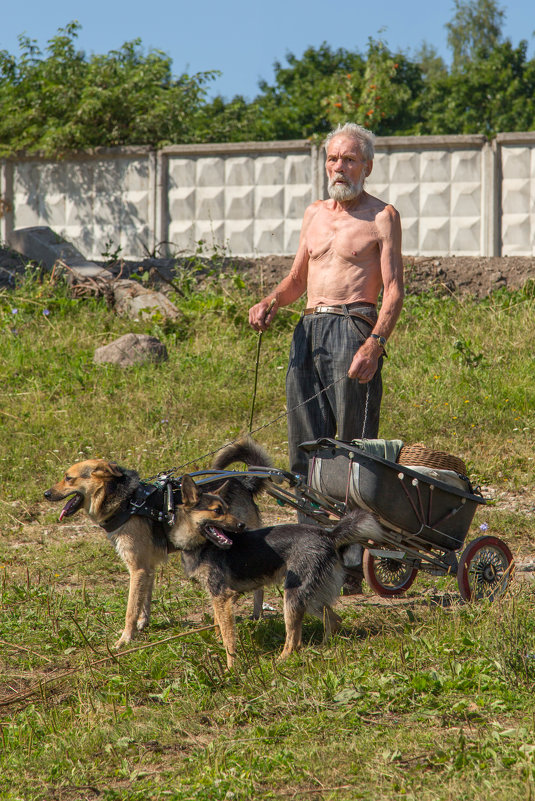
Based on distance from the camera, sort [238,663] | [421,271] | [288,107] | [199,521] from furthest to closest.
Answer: [288,107], [421,271], [199,521], [238,663]

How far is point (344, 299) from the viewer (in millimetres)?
5227

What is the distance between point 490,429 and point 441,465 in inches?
146

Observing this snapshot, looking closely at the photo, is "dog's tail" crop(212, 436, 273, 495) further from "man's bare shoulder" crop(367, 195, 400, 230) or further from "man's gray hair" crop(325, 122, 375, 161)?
"man's gray hair" crop(325, 122, 375, 161)

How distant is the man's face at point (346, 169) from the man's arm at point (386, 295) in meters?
0.22

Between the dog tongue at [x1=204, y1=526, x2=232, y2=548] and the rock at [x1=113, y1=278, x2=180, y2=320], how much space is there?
6726 millimetres

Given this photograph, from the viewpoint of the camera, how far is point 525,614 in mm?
4191

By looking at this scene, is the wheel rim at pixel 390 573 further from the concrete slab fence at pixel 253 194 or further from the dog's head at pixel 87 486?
the concrete slab fence at pixel 253 194

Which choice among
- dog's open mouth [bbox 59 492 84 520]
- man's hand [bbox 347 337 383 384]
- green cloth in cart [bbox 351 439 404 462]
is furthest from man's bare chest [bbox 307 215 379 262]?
dog's open mouth [bbox 59 492 84 520]

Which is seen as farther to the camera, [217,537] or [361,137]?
[361,137]

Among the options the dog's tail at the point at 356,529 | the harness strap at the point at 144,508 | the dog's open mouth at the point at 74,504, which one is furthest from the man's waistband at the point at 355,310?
the dog's open mouth at the point at 74,504

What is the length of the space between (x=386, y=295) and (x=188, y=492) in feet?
5.37

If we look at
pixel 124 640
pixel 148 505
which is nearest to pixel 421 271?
pixel 148 505

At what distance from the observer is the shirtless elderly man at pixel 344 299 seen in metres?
5.15

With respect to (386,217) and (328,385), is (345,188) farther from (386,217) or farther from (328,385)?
(328,385)
